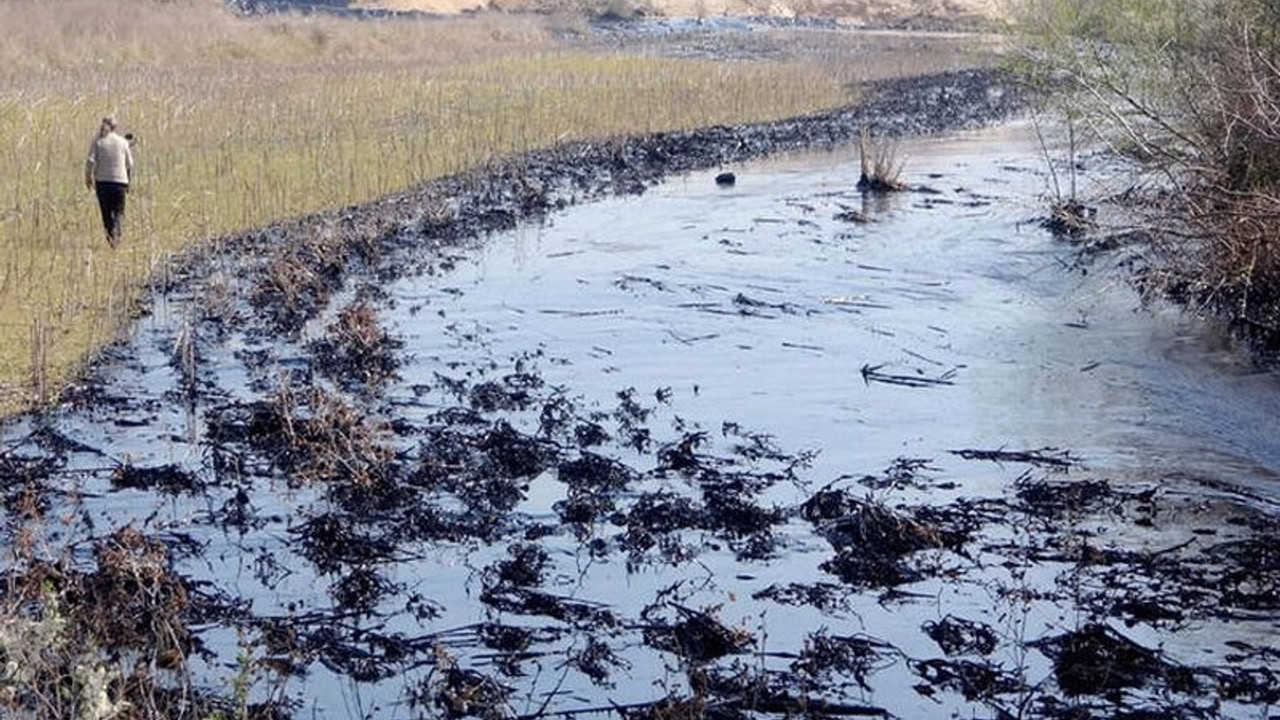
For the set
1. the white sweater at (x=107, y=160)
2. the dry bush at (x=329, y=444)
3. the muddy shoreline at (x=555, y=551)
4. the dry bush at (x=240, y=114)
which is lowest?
the muddy shoreline at (x=555, y=551)

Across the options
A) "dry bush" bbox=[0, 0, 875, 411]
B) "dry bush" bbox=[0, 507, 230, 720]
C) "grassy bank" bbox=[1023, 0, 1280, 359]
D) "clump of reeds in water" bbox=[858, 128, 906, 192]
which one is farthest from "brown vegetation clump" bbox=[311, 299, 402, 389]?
"clump of reeds in water" bbox=[858, 128, 906, 192]

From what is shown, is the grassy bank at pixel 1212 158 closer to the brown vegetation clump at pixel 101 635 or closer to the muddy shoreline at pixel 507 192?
the muddy shoreline at pixel 507 192

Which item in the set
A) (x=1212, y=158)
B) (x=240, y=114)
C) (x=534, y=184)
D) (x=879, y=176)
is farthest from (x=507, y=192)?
(x=1212, y=158)

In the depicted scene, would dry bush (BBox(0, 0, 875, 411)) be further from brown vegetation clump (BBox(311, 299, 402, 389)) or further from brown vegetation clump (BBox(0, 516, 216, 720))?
brown vegetation clump (BBox(0, 516, 216, 720))

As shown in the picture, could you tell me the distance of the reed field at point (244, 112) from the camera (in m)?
18.4

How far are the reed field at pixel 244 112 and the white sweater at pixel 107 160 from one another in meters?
0.84

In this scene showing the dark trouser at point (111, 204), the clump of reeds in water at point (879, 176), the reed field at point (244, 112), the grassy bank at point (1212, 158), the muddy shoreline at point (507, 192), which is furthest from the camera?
the clump of reeds in water at point (879, 176)

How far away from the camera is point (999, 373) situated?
15461mm

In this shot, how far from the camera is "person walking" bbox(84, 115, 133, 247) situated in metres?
18.9

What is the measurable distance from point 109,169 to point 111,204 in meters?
0.49

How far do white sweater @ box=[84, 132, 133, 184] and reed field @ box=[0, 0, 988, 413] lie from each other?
0.84 m

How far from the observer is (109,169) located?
62.1ft

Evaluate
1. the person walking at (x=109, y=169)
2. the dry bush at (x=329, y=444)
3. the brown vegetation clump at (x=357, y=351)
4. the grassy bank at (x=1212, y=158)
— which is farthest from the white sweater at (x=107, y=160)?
the grassy bank at (x=1212, y=158)

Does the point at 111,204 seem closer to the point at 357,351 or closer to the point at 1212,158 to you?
the point at 357,351
